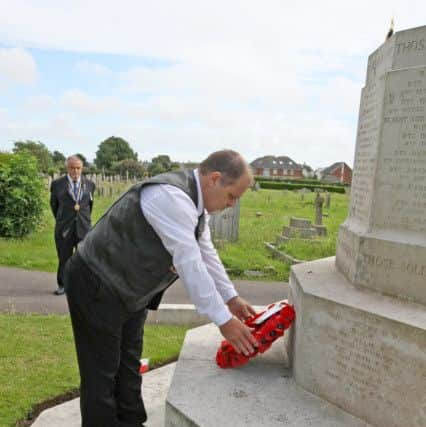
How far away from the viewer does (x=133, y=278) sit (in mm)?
2418

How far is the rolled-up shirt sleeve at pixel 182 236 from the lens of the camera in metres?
2.19

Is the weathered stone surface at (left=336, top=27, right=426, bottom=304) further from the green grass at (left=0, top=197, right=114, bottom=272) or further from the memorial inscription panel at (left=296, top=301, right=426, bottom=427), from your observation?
the green grass at (left=0, top=197, right=114, bottom=272)

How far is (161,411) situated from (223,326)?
1333 mm

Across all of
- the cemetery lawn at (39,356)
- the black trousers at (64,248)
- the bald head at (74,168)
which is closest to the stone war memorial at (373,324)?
the cemetery lawn at (39,356)

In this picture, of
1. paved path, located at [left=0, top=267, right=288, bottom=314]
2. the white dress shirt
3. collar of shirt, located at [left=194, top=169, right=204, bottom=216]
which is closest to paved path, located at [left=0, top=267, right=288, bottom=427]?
paved path, located at [left=0, top=267, right=288, bottom=314]

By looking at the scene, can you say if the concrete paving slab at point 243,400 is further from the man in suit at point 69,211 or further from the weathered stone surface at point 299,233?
the weathered stone surface at point 299,233

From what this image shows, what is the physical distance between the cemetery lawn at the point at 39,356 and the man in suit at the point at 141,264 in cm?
102

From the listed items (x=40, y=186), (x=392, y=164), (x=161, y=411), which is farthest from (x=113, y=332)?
(x=40, y=186)

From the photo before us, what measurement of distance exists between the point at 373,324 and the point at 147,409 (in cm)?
176

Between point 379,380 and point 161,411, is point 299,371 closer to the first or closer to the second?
point 379,380

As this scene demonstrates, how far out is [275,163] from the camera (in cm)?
9262

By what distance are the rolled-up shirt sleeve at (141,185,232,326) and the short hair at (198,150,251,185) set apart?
9.7 inches

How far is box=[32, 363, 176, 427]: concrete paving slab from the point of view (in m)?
3.10

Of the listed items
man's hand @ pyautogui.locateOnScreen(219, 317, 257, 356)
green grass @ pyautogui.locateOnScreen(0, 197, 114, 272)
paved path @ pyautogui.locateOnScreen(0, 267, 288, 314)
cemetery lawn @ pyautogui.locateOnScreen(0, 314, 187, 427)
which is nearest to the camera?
man's hand @ pyautogui.locateOnScreen(219, 317, 257, 356)
